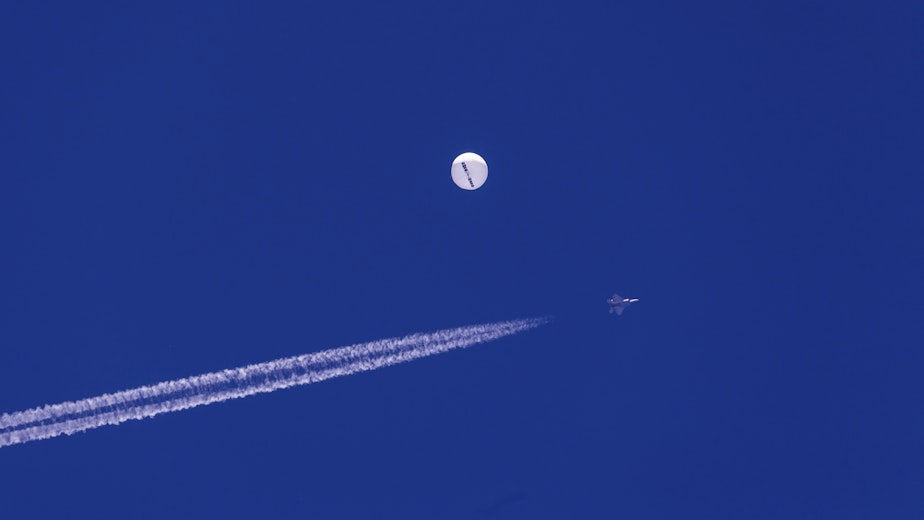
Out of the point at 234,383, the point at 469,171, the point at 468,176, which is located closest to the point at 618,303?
the point at 468,176

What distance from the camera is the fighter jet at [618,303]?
37.0m

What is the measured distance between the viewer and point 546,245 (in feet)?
123

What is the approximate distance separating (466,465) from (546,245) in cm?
1149

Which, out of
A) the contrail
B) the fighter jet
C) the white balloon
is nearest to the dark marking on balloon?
the white balloon

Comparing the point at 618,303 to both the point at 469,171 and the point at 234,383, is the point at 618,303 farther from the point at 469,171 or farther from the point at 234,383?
the point at 234,383

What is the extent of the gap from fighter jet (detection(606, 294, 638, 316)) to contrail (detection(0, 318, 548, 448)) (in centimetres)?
373

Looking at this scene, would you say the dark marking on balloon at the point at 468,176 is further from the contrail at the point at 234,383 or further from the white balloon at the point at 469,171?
the contrail at the point at 234,383

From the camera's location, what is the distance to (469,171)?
3538cm

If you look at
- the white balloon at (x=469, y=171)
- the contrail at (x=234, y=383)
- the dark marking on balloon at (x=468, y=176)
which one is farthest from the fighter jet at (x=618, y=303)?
the dark marking on balloon at (x=468, y=176)

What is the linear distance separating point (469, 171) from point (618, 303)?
32.0ft

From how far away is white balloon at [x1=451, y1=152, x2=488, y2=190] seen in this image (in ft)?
116

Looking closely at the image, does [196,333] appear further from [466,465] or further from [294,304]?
[466,465]

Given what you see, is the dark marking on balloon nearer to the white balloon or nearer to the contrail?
the white balloon

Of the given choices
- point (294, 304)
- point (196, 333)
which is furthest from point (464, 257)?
point (196, 333)
